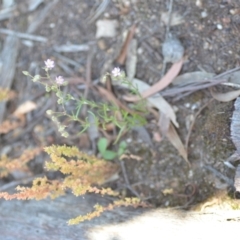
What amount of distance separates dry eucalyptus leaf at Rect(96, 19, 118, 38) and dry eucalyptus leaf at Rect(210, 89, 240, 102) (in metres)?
0.60

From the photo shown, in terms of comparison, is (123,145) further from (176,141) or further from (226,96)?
(226,96)

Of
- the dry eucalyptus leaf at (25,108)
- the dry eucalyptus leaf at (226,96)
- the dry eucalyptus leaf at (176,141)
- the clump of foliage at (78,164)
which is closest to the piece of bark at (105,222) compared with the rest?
the clump of foliage at (78,164)

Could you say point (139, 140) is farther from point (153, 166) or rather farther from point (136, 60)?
point (136, 60)

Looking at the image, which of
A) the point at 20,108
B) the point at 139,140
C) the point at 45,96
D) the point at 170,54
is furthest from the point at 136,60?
the point at 20,108

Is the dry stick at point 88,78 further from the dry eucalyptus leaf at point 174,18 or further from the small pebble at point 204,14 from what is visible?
the small pebble at point 204,14

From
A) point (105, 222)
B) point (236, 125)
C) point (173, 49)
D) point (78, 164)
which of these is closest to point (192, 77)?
point (173, 49)

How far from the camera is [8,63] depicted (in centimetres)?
246

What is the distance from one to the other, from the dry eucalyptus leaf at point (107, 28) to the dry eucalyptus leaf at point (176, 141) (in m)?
0.55

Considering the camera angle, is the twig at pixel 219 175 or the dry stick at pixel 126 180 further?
the dry stick at pixel 126 180

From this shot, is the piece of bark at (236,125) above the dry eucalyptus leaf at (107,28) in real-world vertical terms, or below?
below

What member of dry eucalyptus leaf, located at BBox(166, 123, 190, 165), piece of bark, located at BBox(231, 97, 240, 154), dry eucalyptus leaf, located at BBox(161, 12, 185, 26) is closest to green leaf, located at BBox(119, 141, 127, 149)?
dry eucalyptus leaf, located at BBox(166, 123, 190, 165)

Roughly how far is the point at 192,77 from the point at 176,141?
0.29 m

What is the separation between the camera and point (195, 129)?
1.98 metres

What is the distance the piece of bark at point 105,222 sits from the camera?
5.24ft
